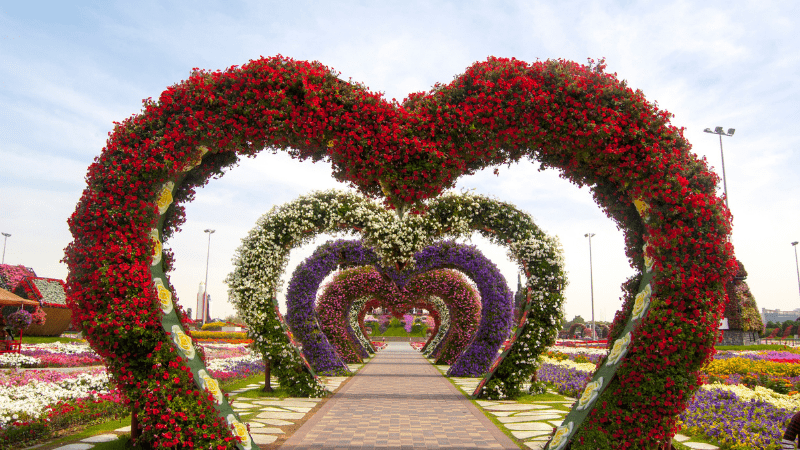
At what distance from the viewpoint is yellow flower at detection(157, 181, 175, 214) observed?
4.93 m

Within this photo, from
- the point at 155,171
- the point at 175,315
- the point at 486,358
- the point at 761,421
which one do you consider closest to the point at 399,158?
the point at 155,171

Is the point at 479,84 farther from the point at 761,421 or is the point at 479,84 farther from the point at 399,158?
the point at 761,421

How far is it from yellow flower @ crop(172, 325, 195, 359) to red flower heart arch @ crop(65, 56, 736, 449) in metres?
0.02

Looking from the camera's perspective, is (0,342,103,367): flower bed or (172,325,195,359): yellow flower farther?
(0,342,103,367): flower bed

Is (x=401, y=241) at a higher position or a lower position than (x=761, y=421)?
higher

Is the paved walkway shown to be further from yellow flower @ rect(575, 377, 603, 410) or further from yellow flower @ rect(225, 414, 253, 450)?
yellow flower @ rect(575, 377, 603, 410)

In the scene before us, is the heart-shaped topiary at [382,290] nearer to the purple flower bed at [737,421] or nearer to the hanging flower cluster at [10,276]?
the purple flower bed at [737,421]

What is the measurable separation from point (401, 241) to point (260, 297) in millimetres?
2835

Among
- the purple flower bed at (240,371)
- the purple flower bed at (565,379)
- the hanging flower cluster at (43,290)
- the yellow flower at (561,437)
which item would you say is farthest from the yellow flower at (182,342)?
the hanging flower cluster at (43,290)

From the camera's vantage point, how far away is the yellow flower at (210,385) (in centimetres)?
472

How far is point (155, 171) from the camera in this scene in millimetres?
4758

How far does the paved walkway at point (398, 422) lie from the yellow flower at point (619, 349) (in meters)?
1.72

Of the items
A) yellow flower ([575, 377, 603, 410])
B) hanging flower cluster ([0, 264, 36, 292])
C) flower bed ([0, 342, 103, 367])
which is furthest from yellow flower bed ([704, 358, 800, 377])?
hanging flower cluster ([0, 264, 36, 292])

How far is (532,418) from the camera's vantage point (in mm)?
7605
